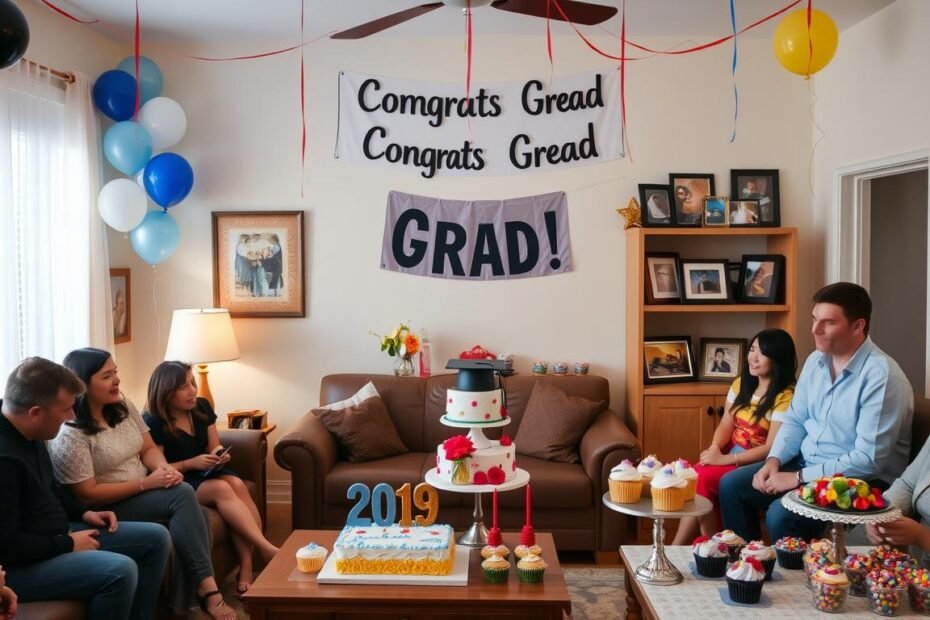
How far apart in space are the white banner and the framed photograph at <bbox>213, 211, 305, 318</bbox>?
59 centimetres

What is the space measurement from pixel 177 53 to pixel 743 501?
4.00 meters

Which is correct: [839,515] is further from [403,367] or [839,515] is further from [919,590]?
[403,367]

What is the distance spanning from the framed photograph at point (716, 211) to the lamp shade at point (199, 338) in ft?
9.24

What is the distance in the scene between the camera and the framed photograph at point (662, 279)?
483cm

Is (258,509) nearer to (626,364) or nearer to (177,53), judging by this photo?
(626,364)

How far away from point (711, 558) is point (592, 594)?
3.76 ft

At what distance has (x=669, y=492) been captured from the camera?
274 cm

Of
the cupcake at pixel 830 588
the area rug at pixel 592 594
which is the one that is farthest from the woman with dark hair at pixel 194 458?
the cupcake at pixel 830 588

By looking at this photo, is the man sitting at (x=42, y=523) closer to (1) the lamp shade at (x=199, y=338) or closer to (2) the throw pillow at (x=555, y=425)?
(1) the lamp shade at (x=199, y=338)

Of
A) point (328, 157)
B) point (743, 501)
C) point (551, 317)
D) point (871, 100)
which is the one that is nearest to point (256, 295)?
point (328, 157)

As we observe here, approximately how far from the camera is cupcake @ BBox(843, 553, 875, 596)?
252 centimetres

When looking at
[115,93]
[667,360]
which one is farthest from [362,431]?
[115,93]

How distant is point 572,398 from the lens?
15.0 ft

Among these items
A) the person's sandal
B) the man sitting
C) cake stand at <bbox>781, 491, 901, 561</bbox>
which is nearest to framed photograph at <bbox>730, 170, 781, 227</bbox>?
cake stand at <bbox>781, 491, 901, 561</bbox>
